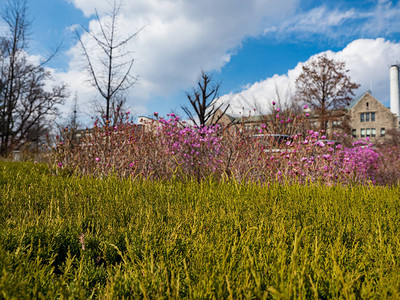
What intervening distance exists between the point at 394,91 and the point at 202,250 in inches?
2374

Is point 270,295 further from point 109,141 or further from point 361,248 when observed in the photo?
point 109,141

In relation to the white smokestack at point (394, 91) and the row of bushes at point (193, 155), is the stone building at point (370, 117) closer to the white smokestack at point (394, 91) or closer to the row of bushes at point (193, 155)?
the white smokestack at point (394, 91)

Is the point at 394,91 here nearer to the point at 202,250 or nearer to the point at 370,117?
the point at 370,117

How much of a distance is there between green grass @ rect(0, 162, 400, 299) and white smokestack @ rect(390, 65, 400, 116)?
56.1 m

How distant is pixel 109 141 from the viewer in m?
6.82

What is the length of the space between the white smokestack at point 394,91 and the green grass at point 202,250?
184 feet

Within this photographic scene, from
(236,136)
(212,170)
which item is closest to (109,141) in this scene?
(212,170)

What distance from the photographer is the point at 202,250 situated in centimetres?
175

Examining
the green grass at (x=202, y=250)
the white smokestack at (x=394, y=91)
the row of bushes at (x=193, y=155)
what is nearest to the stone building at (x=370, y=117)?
the white smokestack at (x=394, y=91)

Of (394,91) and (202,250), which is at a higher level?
(394,91)

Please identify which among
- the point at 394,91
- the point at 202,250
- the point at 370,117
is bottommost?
the point at 202,250

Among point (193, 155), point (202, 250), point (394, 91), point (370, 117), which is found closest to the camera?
point (202, 250)

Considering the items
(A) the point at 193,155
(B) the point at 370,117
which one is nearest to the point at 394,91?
(B) the point at 370,117

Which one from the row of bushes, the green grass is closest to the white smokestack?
the row of bushes
